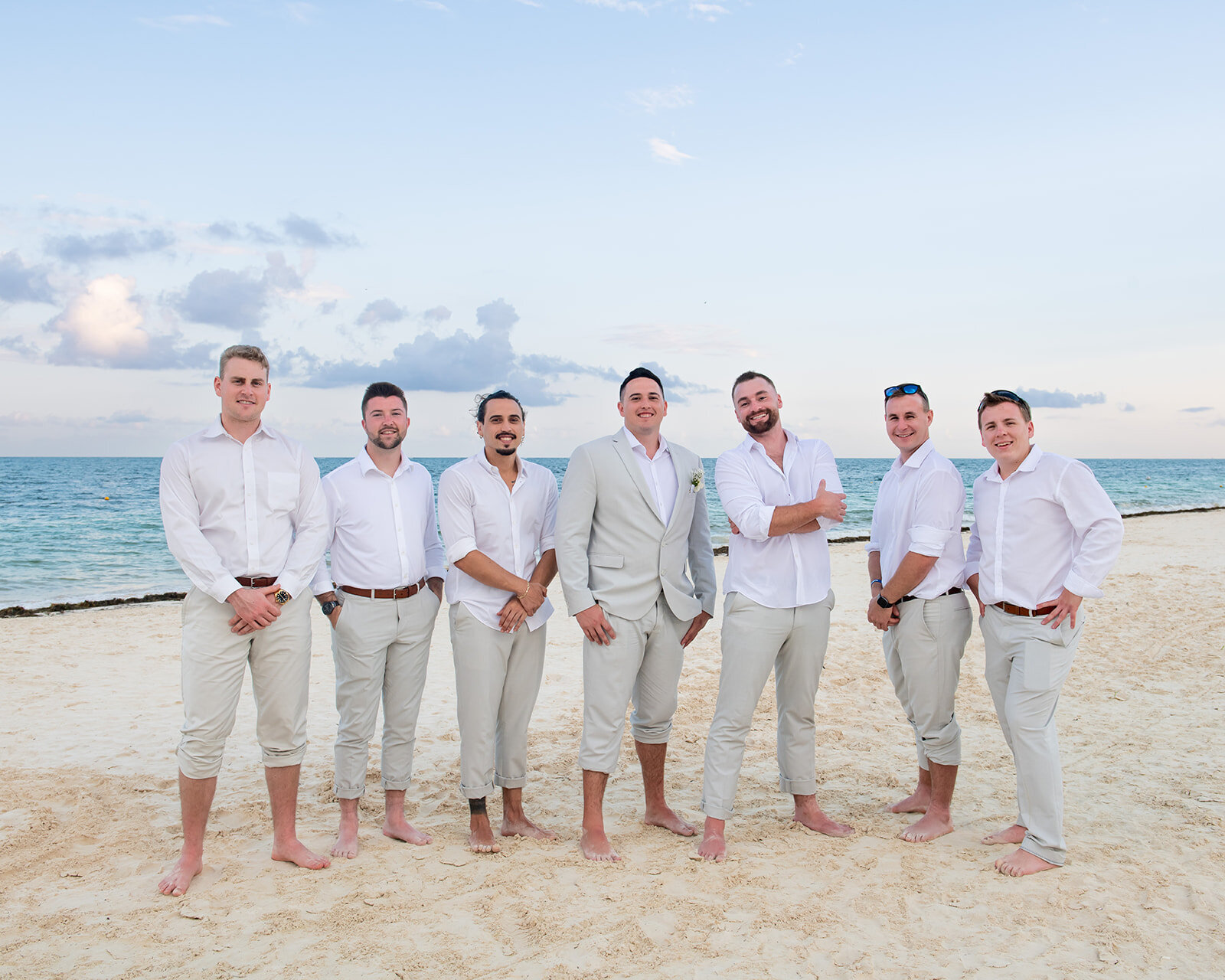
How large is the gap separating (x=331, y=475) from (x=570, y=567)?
1.48 meters

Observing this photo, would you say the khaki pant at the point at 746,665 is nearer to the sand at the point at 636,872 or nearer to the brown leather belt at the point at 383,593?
the sand at the point at 636,872

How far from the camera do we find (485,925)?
3.55 metres

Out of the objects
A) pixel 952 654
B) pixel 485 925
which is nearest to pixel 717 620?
pixel 952 654

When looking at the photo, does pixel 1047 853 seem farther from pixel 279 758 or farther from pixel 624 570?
pixel 279 758

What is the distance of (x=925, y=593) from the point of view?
438 centimetres

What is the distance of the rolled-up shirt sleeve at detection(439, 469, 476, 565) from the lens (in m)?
4.32

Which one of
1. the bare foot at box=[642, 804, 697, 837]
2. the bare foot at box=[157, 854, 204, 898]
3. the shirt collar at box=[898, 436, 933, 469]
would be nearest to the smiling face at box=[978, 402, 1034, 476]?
the shirt collar at box=[898, 436, 933, 469]

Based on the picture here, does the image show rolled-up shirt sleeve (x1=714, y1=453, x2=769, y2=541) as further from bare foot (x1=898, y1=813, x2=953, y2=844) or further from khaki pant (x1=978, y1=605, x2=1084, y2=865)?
bare foot (x1=898, y1=813, x2=953, y2=844)

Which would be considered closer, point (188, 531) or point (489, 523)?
point (188, 531)

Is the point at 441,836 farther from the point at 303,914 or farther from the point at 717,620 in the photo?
the point at 717,620

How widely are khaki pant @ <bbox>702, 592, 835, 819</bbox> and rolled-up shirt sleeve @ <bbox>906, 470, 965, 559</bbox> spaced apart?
57 cm

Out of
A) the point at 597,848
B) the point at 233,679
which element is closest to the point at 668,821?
the point at 597,848

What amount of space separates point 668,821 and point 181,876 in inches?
99.2

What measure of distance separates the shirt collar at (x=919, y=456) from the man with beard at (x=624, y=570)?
1174 mm
